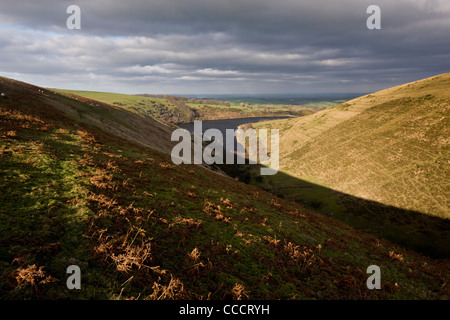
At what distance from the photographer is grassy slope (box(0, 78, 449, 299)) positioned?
573 centimetres

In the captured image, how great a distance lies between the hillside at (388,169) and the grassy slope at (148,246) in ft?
81.1

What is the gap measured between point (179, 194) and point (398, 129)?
6722 centimetres

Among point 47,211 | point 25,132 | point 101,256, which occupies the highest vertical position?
point 25,132

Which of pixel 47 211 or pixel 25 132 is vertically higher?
pixel 25 132

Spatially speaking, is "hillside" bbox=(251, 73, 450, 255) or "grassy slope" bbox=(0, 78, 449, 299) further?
"hillside" bbox=(251, 73, 450, 255)

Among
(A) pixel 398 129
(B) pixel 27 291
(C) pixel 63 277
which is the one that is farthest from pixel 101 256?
(A) pixel 398 129

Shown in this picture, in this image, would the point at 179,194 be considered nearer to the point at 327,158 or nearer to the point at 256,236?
the point at 256,236

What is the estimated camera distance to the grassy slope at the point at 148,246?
5727 mm

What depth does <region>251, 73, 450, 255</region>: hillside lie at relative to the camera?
33719 millimetres

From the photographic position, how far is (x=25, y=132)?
16000mm

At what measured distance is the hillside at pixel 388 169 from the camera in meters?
33.7

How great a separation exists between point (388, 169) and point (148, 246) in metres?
55.7

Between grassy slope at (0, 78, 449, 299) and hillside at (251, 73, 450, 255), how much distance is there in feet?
81.1

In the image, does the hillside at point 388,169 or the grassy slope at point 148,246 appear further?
the hillside at point 388,169
